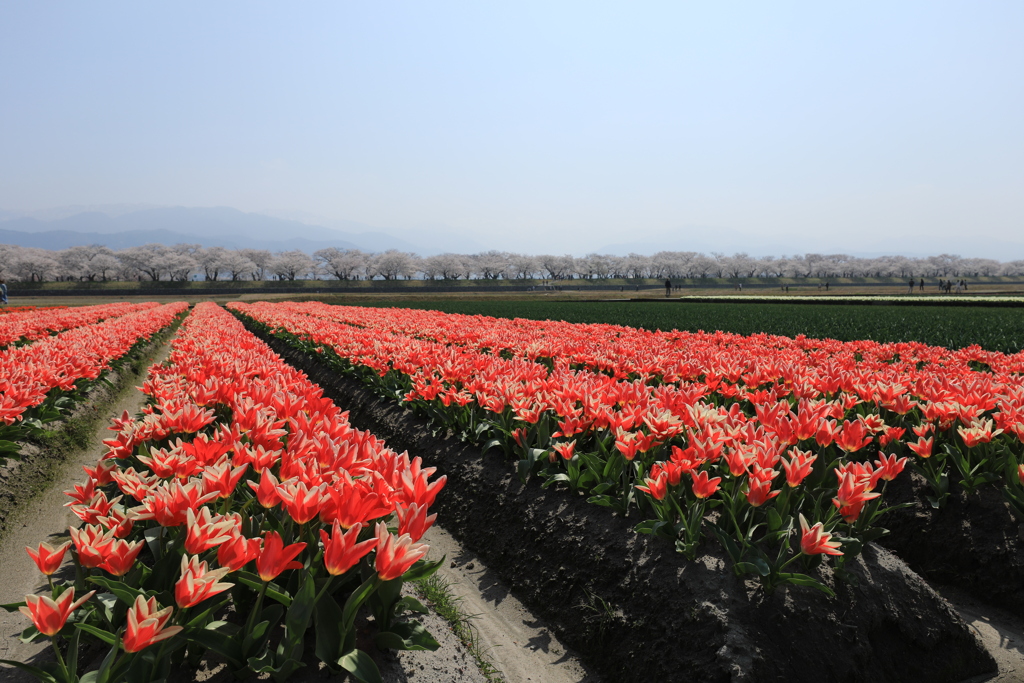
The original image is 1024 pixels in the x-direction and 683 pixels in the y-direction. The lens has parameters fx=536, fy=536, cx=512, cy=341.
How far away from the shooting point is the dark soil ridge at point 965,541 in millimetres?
3939

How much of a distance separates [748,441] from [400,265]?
445ft

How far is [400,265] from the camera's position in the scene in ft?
441

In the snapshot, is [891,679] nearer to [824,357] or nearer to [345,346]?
[824,357]

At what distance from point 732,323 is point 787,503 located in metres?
17.8

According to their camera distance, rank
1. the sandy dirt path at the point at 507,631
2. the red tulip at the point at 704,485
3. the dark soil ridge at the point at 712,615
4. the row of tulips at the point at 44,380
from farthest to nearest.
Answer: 1. the row of tulips at the point at 44,380
2. the sandy dirt path at the point at 507,631
3. the red tulip at the point at 704,485
4. the dark soil ridge at the point at 712,615

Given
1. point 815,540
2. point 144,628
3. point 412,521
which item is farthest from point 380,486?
point 815,540

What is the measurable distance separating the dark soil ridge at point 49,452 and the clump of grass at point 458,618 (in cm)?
378

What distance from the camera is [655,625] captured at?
3.16 meters

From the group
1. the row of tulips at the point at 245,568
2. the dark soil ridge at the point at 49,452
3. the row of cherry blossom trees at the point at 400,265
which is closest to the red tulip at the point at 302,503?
the row of tulips at the point at 245,568

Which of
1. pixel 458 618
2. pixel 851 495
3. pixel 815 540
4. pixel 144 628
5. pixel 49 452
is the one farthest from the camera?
pixel 49 452

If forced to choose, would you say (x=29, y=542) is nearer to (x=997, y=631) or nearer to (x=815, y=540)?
(x=815, y=540)

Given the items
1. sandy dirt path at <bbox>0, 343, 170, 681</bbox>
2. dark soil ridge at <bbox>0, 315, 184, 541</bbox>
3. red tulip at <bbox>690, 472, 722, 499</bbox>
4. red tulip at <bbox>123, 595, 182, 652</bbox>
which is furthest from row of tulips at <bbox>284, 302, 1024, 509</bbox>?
dark soil ridge at <bbox>0, 315, 184, 541</bbox>

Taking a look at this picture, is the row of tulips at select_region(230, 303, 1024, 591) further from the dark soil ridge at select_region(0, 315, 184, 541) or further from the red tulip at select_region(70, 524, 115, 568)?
the dark soil ridge at select_region(0, 315, 184, 541)

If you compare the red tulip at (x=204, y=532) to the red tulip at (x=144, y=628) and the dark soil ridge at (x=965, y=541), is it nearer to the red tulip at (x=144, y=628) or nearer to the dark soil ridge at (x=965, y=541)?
the red tulip at (x=144, y=628)
